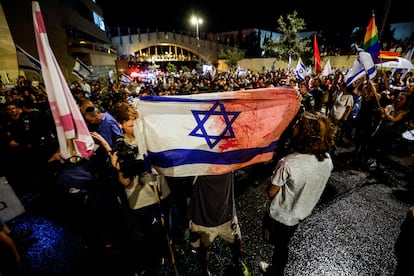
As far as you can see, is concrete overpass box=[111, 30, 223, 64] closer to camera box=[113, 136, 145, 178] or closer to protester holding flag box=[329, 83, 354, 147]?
protester holding flag box=[329, 83, 354, 147]

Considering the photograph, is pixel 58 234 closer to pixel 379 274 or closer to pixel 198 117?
pixel 198 117

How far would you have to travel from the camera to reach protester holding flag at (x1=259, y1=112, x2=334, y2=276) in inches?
75.7

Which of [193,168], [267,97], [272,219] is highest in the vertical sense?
[267,97]

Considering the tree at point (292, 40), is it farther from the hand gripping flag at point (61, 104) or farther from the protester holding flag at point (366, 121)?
the hand gripping flag at point (61, 104)

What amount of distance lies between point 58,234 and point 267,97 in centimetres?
417

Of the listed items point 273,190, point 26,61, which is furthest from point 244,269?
point 26,61

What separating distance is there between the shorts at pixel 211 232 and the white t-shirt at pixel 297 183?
21.8 inches

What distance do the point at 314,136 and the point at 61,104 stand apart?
258 cm

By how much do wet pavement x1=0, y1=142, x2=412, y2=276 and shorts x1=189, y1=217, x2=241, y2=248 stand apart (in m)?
0.64

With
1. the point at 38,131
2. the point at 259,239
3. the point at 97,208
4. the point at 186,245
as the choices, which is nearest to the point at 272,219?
the point at 259,239

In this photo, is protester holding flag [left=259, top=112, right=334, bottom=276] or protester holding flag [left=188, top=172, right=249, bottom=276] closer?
protester holding flag [left=259, top=112, right=334, bottom=276]

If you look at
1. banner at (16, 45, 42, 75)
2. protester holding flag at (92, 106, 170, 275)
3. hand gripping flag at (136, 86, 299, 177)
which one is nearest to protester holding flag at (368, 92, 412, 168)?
hand gripping flag at (136, 86, 299, 177)

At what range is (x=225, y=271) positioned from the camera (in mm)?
2871

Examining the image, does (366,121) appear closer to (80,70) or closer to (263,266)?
(263,266)
